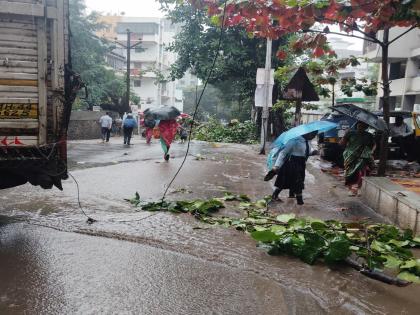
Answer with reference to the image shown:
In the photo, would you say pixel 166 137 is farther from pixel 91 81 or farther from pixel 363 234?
pixel 91 81

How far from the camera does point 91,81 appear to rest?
29.6 meters

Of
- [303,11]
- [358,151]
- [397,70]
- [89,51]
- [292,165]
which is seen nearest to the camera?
[303,11]

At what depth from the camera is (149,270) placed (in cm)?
459

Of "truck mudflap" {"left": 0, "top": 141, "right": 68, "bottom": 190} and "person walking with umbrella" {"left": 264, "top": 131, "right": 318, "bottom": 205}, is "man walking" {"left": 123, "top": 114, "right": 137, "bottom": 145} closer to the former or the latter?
"person walking with umbrella" {"left": 264, "top": 131, "right": 318, "bottom": 205}

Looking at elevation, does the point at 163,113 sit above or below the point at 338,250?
above

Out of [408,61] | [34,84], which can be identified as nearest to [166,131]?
[34,84]

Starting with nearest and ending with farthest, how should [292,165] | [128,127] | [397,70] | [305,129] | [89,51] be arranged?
[305,129], [292,165], [128,127], [89,51], [397,70]

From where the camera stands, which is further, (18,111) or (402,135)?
(402,135)

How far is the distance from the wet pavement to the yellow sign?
1489 mm

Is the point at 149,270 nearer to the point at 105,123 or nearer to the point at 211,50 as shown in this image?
the point at 105,123

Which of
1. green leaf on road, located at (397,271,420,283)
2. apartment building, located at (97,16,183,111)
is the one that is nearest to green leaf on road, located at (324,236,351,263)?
green leaf on road, located at (397,271,420,283)

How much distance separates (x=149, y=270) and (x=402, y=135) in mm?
12271

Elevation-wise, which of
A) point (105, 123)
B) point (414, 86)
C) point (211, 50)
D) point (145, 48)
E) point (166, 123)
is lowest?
point (105, 123)

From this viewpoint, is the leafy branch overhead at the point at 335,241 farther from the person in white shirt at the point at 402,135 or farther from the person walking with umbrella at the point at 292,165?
the person in white shirt at the point at 402,135
